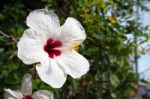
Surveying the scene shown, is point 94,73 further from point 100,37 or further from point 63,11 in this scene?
point 63,11

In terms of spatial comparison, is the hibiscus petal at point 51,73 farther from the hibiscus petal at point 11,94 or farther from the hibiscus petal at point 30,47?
the hibiscus petal at point 11,94

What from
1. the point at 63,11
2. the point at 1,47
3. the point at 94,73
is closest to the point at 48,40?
the point at 1,47

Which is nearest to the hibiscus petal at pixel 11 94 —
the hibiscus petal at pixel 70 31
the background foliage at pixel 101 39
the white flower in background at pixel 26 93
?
the white flower in background at pixel 26 93

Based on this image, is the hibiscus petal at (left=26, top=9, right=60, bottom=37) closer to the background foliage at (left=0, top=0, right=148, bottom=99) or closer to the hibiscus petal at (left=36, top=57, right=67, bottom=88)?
the hibiscus petal at (left=36, top=57, right=67, bottom=88)

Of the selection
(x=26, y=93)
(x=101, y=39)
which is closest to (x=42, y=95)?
(x=26, y=93)

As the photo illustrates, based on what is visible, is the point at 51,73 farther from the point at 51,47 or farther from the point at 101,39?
the point at 101,39

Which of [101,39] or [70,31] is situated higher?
[70,31]

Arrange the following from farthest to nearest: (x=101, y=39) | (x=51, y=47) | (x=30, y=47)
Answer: (x=101, y=39), (x=51, y=47), (x=30, y=47)
